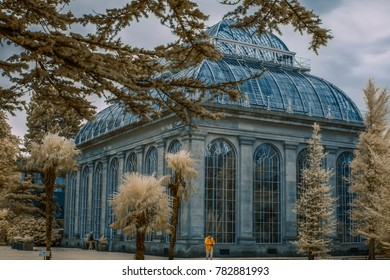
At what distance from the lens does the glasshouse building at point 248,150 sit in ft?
121

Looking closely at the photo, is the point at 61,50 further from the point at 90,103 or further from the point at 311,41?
the point at 311,41

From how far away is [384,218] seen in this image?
26781 mm

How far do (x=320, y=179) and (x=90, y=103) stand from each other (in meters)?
26.5

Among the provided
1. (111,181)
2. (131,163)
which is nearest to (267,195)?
(131,163)

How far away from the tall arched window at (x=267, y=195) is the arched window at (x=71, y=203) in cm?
2285

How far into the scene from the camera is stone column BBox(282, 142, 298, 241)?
39.4 meters

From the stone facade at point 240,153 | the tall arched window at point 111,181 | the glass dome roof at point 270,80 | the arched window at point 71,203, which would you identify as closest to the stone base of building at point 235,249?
Answer: the stone facade at point 240,153

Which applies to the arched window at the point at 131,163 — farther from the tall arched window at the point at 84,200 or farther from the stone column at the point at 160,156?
the tall arched window at the point at 84,200

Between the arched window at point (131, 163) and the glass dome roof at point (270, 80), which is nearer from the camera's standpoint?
the glass dome roof at point (270, 80)

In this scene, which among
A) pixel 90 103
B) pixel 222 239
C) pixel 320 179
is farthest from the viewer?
pixel 222 239

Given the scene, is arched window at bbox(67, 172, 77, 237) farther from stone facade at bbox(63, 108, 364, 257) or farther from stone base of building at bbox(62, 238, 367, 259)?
stone base of building at bbox(62, 238, 367, 259)

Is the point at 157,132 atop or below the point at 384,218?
atop

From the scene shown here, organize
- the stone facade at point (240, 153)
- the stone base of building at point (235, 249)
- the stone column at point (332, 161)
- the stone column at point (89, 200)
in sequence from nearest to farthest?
the stone base of building at point (235, 249) < the stone facade at point (240, 153) < the stone column at point (332, 161) < the stone column at point (89, 200)
